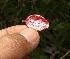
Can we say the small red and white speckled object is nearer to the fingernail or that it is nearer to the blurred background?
the fingernail

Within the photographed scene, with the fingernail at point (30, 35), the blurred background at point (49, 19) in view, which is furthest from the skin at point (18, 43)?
the blurred background at point (49, 19)

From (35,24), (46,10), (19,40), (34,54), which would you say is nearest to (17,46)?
(19,40)

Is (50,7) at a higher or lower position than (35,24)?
lower

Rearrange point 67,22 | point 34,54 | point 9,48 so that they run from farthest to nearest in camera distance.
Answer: point 67,22 → point 34,54 → point 9,48

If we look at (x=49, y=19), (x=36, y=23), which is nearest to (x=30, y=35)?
(x=36, y=23)

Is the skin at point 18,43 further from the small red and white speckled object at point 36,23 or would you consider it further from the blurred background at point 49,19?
the blurred background at point 49,19

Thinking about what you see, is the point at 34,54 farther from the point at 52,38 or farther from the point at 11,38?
the point at 11,38
